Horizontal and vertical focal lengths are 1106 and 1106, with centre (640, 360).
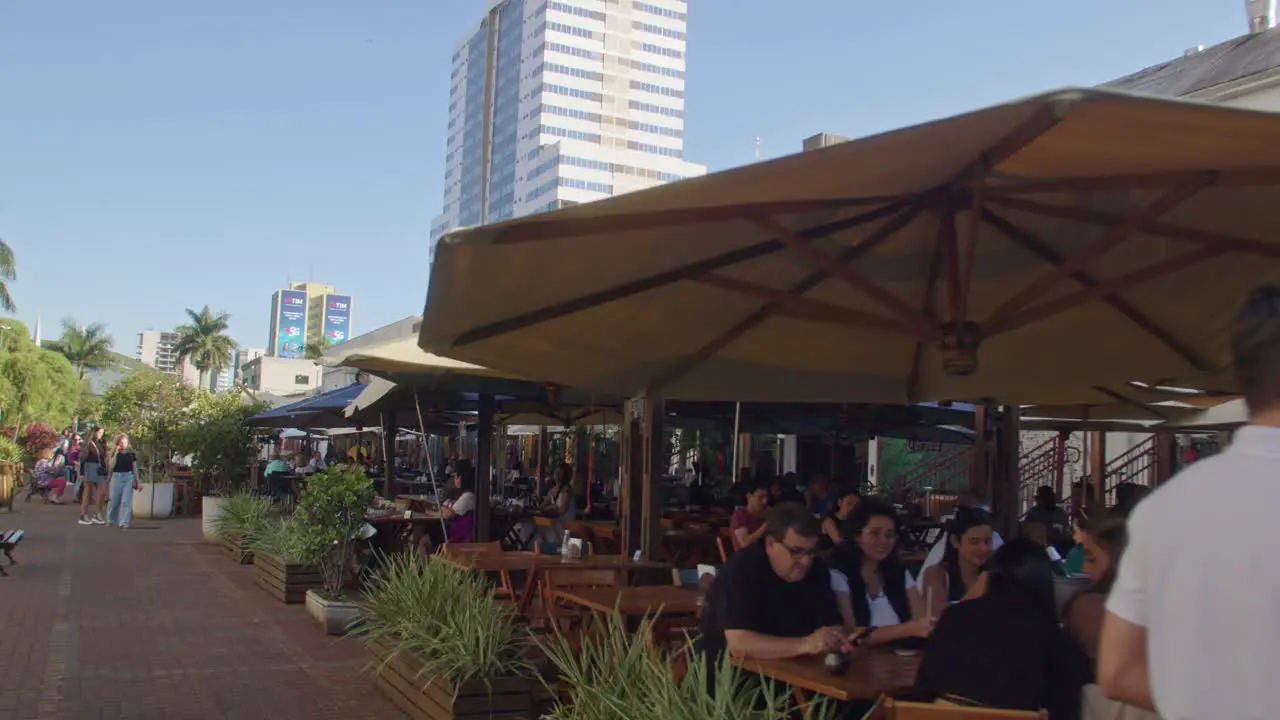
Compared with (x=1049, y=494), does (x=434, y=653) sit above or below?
below

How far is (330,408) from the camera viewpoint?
50.2 feet

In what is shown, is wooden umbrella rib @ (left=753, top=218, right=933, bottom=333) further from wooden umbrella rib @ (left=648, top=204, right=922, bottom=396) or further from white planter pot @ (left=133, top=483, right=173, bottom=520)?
white planter pot @ (left=133, top=483, right=173, bottom=520)

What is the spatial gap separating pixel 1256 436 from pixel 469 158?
178m

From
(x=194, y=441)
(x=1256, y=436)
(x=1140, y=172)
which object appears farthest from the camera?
(x=194, y=441)

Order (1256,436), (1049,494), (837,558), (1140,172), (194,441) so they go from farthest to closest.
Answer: (194,441), (1049,494), (837,558), (1140,172), (1256,436)

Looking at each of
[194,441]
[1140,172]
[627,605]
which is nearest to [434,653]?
[627,605]

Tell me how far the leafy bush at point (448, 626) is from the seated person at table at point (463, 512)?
3353mm

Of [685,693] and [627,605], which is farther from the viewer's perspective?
[627,605]

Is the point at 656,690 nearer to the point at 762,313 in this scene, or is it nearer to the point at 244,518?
the point at 762,313

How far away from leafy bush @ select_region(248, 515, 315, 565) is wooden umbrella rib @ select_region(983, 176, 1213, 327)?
272 inches

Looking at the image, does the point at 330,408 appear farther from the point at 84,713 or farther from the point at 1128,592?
the point at 1128,592

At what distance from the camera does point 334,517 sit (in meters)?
9.43

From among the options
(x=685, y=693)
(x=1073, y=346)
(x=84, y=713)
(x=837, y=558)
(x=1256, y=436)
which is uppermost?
(x=1073, y=346)

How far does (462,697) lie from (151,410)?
1837 centimetres
